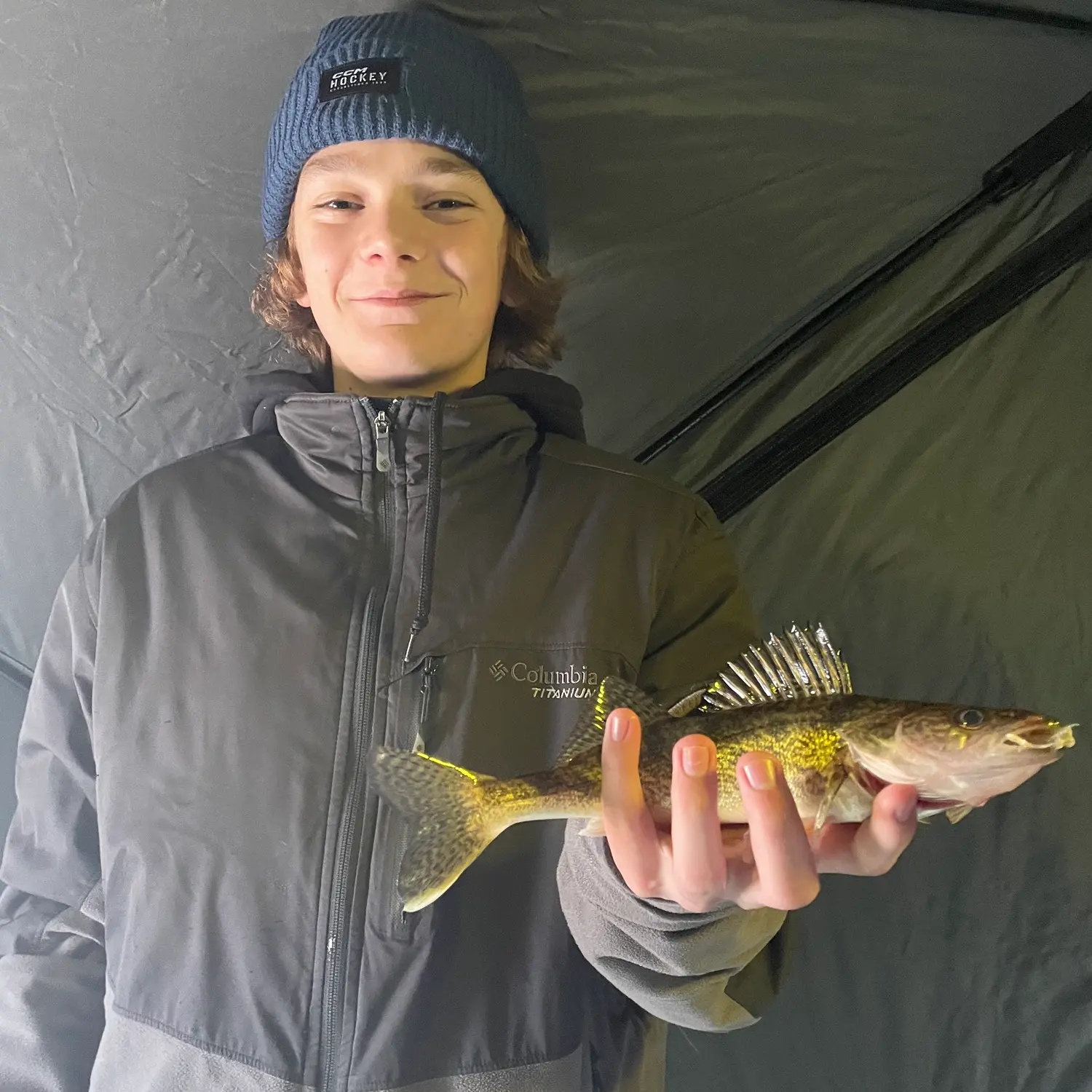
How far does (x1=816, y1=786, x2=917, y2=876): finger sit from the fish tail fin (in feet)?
1.07

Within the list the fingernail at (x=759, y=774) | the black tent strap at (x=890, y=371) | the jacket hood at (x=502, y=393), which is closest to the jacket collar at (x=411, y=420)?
the jacket hood at (x=502, y=393)

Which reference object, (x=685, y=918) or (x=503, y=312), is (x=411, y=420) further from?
(x=685, y=918)

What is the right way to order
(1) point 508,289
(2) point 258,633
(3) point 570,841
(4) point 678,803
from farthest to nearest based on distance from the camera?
(1) point 508,289 < (2) point 258,633 < (3) point 570,841 < (4) point 678,803

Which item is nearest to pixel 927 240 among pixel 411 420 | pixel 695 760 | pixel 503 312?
pixel 503 312

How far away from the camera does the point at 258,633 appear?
3.82ft

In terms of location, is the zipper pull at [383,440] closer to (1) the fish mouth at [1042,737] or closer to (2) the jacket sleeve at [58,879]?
(2) the jacket sleeve at [58,879]

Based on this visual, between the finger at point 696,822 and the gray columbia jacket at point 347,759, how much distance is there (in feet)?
0.35

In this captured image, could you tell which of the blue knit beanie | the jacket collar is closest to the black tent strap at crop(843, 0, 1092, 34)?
the blue knit beanie

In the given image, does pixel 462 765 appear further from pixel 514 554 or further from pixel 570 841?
pixel 514 554

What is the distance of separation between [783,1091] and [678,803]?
1192mm

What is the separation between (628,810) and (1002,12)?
1.43 m

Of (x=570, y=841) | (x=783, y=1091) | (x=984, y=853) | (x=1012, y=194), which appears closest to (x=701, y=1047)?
(x=783, y=1091)

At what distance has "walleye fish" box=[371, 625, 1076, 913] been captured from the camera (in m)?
0.77

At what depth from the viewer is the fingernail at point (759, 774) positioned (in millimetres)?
762
